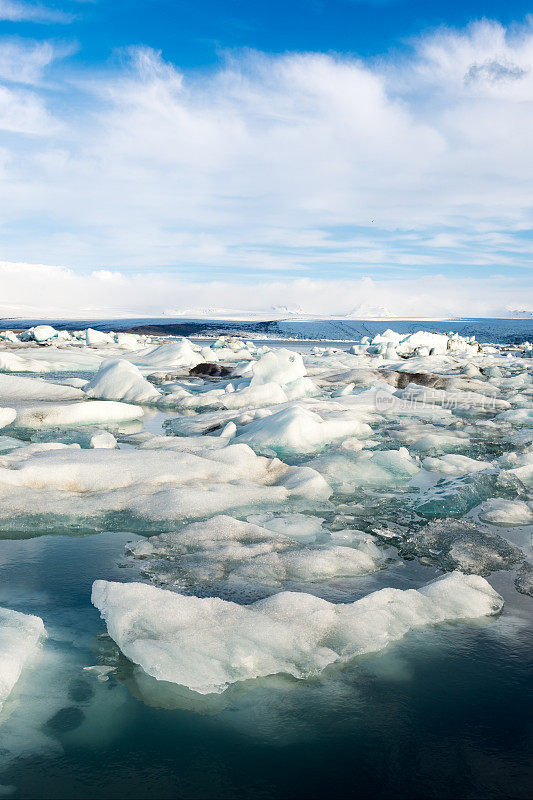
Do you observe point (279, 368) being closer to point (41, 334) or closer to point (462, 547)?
point (462, 547)

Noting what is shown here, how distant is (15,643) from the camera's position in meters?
2.49

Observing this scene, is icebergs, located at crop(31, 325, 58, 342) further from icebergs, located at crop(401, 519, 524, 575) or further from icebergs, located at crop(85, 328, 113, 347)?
icebergs, located at crop(401, 519, 524, 575)

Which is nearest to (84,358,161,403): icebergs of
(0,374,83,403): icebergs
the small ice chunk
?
(0,374,83,403): icebergs

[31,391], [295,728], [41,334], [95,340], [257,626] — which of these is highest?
[41,334]

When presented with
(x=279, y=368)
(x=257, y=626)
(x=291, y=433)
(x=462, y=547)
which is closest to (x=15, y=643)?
(x=257, y=626)

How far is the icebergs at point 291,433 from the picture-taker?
285 inches

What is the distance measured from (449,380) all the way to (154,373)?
8810mm

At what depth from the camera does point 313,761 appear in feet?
6.66

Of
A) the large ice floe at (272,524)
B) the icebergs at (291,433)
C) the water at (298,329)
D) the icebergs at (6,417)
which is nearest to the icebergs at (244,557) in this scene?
the large ice floe at (272,524)

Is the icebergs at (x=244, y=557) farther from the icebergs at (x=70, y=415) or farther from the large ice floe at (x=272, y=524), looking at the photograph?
the icebergs at (x=70, y=415)

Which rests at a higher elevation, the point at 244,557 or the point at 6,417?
the point at 6,417

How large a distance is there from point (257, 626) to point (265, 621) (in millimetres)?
56

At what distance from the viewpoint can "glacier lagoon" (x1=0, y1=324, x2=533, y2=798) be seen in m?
2.03

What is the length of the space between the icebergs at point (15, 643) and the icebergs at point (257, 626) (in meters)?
0.34
